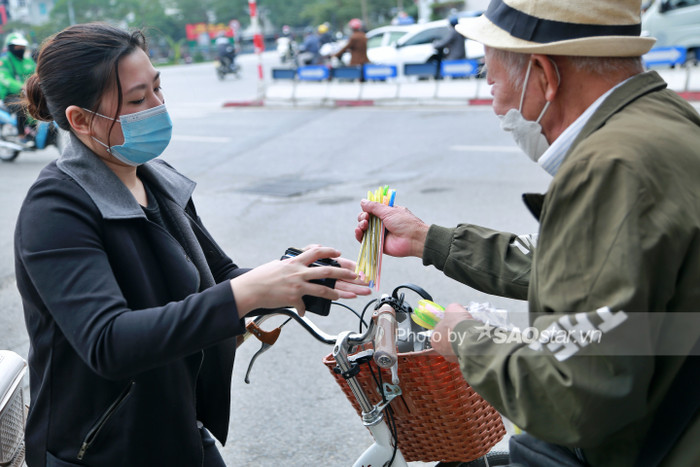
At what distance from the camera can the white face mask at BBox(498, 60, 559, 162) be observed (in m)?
1.61

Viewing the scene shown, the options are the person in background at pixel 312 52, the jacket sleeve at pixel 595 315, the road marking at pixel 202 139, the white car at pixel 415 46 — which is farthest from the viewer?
the person in background at pixel 312 52

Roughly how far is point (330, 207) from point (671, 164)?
21.2 ft

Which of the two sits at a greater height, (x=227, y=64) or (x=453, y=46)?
(x=453, y=46)

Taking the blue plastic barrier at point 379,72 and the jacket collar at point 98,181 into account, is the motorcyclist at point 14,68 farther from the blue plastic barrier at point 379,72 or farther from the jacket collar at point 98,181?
the jacket collar at point 98,181

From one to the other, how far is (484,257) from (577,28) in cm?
73

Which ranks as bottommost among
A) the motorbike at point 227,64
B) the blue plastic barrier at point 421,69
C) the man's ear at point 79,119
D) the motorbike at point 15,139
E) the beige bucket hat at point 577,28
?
the motorbike at point 227,64

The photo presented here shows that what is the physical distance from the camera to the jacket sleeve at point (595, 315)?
122cm

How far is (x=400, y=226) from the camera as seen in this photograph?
2051 millimetres

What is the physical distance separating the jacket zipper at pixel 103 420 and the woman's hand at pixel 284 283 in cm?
40

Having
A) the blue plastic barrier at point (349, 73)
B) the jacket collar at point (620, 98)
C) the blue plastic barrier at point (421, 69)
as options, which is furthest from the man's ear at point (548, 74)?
the blue plastic barrier at point (349, 73)

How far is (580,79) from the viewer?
4.89 ft

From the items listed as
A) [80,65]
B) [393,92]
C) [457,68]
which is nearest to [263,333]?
[80,65]

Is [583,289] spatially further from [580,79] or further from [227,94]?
[227,94]

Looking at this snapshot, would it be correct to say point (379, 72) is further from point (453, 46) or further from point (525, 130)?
point (525, 130)
